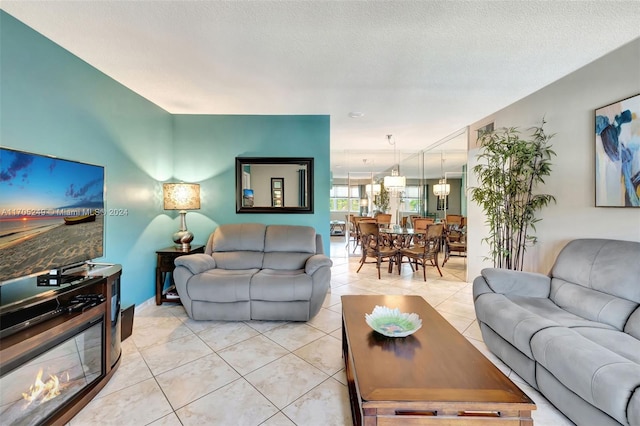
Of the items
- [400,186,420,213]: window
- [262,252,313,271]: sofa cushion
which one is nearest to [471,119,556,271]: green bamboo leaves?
[262,252,313,271]: sofa cushion

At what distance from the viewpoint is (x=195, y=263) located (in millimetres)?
2742

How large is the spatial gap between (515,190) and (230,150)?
361cm

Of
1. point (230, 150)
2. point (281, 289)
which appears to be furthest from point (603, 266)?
point (230, 150)

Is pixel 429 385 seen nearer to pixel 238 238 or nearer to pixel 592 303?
pixel 592 303

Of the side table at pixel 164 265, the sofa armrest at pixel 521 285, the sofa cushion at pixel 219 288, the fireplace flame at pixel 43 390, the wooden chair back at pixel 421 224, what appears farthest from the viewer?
the wooden chair back at pixel 421 224

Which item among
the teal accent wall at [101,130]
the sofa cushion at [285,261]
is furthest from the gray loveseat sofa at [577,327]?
the teal accent wall at [101,130]

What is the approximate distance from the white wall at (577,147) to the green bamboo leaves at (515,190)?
81 mm

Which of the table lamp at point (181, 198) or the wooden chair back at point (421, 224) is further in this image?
the wooden chair back at point (421, 224)

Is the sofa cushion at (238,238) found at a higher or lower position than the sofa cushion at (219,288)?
higher

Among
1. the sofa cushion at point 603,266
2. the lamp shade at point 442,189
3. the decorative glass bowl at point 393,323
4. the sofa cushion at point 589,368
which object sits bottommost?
the sofa cushion at point 589,368

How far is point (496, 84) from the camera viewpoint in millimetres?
2660

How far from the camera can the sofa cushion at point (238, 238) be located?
325 cm

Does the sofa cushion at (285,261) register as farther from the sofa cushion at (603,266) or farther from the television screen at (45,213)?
the sofa cushion at (603,266)

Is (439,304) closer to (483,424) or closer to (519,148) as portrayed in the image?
(519,148)
